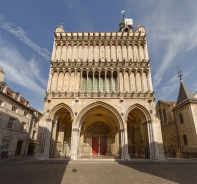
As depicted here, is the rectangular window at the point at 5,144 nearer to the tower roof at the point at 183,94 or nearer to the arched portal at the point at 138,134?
the arched portal at the point at 138,134

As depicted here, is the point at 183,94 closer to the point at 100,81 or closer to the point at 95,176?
the point at 100,81

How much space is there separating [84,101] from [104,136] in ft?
27.5

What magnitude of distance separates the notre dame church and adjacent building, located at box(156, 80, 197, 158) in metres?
6.93

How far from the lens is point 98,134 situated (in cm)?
2152

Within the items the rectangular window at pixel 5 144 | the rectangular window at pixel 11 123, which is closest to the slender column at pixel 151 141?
the rectangular window at pixel 5 144

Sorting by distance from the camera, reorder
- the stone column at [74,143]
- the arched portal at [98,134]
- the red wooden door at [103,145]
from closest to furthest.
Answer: the stone column at [74,143] < the arched portal at [98,134] < the red wooden door at [103,145]

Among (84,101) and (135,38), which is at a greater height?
(135,38)

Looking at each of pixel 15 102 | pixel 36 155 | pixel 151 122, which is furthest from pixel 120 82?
pixel 15 102

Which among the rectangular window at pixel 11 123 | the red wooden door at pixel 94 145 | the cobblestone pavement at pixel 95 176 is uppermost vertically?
the rectangular window at pixel 11 123

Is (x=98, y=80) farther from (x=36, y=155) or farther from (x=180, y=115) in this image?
(x=180, y=115)

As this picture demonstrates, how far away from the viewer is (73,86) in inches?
717

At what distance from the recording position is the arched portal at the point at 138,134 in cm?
1656

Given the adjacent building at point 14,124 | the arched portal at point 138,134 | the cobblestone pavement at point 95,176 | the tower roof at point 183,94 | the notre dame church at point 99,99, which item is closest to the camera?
the cobblestone pavement at point 95,176

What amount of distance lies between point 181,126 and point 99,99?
47.7 feet
